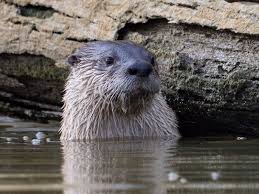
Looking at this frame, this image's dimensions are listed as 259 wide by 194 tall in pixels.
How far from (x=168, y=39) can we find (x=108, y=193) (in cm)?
281

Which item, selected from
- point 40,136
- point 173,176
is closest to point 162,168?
point 173,176

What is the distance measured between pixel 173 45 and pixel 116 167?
2.10 meters

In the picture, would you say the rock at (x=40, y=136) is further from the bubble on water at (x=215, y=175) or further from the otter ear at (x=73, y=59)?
the bubble on water at (x=215, y=175)

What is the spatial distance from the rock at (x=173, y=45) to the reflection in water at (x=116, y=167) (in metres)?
0.64

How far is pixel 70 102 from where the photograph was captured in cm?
579

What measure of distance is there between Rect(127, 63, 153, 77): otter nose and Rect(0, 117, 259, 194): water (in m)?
0.44

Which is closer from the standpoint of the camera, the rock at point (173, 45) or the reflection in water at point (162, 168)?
the reflection in water at point (162, 168)

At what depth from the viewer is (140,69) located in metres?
5.11

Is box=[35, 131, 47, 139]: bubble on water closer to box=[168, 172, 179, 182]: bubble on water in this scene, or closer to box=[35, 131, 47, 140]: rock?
box=[35, 131, 47, 140]: rock

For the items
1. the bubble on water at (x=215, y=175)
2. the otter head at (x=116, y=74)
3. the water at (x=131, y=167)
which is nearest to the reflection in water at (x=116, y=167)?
the water at (x=131, y=167)

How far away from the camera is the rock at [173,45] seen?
5.24 meters

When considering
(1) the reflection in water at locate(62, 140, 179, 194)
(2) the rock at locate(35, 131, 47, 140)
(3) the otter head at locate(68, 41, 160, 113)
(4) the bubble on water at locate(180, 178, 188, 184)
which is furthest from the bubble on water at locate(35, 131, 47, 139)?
(4) the bubble on water at locate(180, 178, 188, 184)

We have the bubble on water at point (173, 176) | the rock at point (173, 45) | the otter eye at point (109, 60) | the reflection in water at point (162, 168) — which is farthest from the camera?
the otter eye at point (109, 60)

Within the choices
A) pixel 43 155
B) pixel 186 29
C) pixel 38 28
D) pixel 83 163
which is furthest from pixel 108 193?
pixel 38 28
